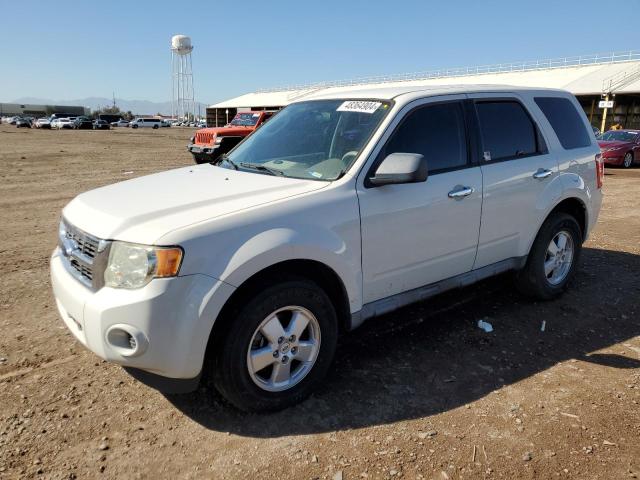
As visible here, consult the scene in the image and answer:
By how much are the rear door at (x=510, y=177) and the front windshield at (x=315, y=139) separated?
1052mm

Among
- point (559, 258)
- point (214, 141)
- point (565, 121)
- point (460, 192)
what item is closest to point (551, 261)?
point (559, 258)

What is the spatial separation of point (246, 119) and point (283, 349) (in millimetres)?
16139

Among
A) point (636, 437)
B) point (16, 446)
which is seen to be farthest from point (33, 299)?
point (636, 437)

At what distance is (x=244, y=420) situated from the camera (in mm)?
3021

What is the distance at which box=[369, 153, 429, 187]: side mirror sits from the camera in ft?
10.3

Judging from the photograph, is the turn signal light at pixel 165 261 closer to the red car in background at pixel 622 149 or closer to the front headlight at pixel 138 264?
the front headlight at pixel 138 264

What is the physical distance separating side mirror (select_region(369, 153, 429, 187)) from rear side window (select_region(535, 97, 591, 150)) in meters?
2.18

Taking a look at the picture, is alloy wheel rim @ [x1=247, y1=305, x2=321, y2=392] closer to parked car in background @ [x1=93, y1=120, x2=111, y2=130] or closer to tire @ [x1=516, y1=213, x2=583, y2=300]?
tire @ [x1=516, y1=213, x2=583, y2=300]

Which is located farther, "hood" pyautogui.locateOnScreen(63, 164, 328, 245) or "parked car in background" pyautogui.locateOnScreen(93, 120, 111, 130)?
"parked car in background" pyautogui.locateOnScreen(93, 120, 111, 130)

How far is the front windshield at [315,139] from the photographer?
3465 mm

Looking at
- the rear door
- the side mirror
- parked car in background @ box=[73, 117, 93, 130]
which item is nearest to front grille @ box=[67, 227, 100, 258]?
the side mirror

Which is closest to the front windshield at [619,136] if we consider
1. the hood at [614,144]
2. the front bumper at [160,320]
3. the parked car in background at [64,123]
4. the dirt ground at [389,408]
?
the hood at [614,144]

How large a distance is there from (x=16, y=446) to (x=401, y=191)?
268 centimetres

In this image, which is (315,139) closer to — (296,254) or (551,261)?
(296,254)
